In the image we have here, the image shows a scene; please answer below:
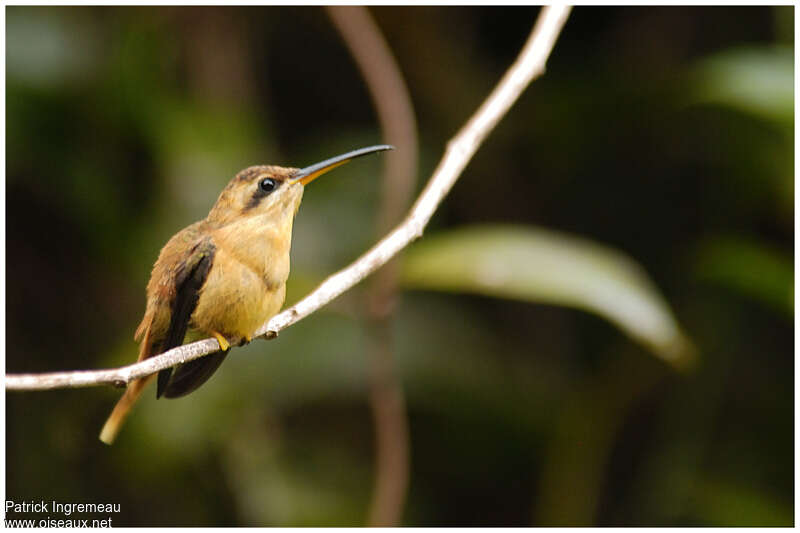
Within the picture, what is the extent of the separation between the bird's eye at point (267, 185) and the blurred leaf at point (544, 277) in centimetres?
62

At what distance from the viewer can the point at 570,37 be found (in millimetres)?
3277

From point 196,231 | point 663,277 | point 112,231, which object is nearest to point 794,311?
point 663,277

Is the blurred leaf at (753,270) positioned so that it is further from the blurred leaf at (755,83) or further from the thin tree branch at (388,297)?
the thin tree branch at (388,297)

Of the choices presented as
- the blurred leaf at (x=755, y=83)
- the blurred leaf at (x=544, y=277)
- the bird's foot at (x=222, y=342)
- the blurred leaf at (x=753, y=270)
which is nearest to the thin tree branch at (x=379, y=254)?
the bird's foot at (x=222, y=342)

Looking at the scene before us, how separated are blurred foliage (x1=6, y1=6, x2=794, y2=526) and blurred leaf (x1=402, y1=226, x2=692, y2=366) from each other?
0.04ft

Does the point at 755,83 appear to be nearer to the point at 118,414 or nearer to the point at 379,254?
the point at 379,254

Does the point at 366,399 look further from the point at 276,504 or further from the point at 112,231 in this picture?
the point at 112,231

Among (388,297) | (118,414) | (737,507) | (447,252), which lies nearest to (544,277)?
(447,252)

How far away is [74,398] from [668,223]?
90.6 inches

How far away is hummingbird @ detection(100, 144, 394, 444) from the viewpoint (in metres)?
0.99

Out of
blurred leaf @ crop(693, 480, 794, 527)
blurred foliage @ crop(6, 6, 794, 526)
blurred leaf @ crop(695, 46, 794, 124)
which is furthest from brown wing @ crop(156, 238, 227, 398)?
blurred leaf @ crop(693, 480, 794, 527)

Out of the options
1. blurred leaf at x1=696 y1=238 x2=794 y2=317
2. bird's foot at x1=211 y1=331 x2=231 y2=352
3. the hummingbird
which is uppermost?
blurred leaf at x1=696 y1=238 x2=794 y2=317

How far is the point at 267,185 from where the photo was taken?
3.84 feet

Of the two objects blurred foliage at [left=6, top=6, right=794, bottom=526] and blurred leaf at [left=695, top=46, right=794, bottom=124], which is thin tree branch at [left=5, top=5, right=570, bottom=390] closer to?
blurred foliage at [left=6, top=6, right=794, bottom=526]
